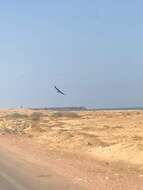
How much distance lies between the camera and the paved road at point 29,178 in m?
14.8

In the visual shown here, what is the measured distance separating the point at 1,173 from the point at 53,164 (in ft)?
11.1

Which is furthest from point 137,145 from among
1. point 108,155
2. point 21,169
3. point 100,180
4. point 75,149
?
point 100,180

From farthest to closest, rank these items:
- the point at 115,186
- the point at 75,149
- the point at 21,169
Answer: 1. the point at 75,149
2. the point at 21,169
3. the point at 115,186

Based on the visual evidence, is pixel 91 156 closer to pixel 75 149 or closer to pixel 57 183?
pixel 75 149

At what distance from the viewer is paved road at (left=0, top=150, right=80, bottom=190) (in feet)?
48.5

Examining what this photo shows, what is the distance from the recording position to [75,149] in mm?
30641

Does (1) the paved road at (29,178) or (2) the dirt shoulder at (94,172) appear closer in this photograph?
(1) the paved road at (29,178)

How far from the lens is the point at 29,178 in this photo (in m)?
17.0

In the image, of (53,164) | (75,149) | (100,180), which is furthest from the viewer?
Answer: (75,149)

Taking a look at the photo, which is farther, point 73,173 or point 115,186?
point 73,173

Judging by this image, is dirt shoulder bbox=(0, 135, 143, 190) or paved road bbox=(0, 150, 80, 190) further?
dirt shoulder bbox=(0, 135, 143, 190)

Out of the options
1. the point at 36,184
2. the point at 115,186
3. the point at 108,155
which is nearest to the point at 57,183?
the point at 36,184

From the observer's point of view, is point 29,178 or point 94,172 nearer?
point 29,178

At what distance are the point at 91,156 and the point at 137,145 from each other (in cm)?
216
